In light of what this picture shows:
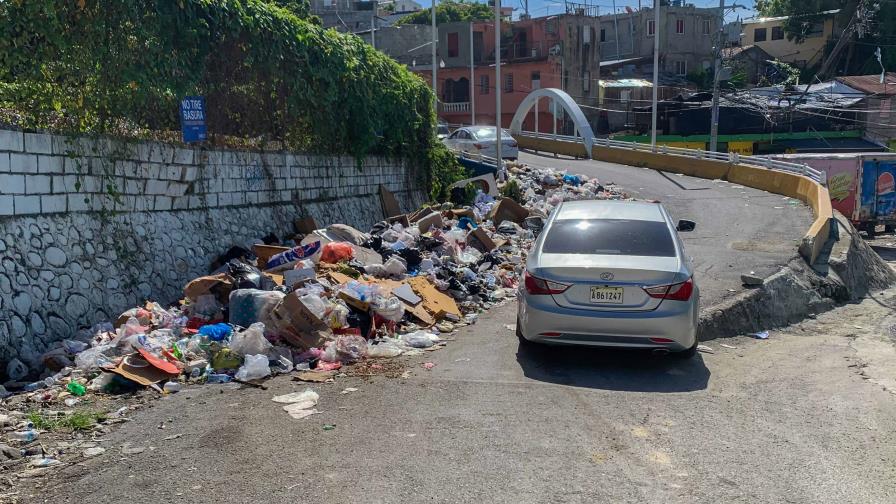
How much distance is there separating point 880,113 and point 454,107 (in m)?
27.4

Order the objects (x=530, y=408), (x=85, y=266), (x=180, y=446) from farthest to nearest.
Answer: (x=85, y=266)
(x=530, y=408)
(x=180, y=446)

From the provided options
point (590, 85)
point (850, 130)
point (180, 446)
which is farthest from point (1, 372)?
point (590, 85)

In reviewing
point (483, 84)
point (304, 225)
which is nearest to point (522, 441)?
point (304, 225)

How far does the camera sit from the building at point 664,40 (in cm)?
6081

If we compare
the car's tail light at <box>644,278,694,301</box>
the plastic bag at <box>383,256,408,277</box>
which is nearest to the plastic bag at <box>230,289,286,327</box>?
the plastic bag at <box>383,256,408,277</box>

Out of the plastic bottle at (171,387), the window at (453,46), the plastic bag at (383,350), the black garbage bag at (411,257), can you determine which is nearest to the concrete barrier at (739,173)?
the black garbage bag at (411,257)

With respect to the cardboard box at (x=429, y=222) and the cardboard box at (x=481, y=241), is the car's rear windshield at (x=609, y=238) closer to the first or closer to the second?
the cardboard box at (x=481, y=241)

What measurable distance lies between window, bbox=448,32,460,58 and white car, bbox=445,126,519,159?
102 ft

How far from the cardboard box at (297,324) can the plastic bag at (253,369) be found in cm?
67

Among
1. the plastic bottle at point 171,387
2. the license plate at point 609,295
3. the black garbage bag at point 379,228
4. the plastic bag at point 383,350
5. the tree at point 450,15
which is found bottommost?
the plastic bag at point 383,350

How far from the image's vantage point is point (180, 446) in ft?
17.8

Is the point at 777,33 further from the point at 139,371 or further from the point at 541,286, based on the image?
the point at 139,371

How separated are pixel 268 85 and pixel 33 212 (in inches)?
220

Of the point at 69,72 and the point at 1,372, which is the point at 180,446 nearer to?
the point at 1,372
